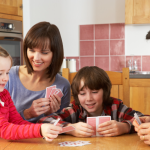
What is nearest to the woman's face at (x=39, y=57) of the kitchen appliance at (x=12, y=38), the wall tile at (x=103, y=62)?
the kitchen appliance at (x=12, y=38)

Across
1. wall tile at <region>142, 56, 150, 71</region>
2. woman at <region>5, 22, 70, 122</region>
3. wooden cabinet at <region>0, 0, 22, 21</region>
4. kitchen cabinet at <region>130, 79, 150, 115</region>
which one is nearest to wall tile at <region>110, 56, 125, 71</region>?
wall tile at <region>142, 56, 150, 71</region>

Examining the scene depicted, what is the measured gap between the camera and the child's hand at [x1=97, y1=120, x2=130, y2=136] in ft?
3.48

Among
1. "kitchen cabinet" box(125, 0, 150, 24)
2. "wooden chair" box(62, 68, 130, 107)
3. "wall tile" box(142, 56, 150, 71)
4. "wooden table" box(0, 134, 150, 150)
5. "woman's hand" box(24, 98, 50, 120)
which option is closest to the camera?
"wooden table" box(0, 134, 150, 150)

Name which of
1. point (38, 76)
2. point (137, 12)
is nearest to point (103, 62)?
point (137, 12)

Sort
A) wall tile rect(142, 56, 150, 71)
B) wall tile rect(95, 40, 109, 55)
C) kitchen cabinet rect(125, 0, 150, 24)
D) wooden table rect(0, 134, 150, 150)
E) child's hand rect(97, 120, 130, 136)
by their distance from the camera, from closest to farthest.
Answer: wooden table rect(0, 134, 150, 150)
child's hand rect(97, 120, 130, 136)
kitchen cabinet rect(125, 0, 150, 24)
wall tile rect(142, 56, 150, 71)
wall tile rect(95, 40, 109, 55)

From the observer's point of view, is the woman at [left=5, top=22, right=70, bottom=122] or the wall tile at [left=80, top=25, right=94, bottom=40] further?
the wall tile at [left=80, top=25, right=94, bottom=40]

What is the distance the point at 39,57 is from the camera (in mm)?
1345

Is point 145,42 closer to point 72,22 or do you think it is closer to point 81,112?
point 72,22

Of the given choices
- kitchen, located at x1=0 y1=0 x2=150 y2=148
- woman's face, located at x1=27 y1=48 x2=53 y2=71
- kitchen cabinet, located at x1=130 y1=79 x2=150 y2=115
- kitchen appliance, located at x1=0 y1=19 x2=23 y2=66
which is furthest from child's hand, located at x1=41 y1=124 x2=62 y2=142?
kitchen, located at x1=0 y1=0 x2=150 y2=148

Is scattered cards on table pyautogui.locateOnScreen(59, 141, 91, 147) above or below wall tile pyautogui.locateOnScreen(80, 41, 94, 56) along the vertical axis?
below

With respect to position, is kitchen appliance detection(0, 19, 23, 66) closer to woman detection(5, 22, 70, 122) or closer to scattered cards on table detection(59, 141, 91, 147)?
woman detection(5, 22, 70, 122)

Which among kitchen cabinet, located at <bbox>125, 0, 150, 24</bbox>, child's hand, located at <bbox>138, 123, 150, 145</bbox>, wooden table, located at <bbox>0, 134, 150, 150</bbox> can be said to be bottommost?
wooden table, located at <bbox>0, 134, 150, 150</bbox>

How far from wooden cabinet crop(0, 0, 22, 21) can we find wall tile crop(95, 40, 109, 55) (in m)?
1.21

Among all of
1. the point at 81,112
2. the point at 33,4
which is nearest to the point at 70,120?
the point at 81,112
